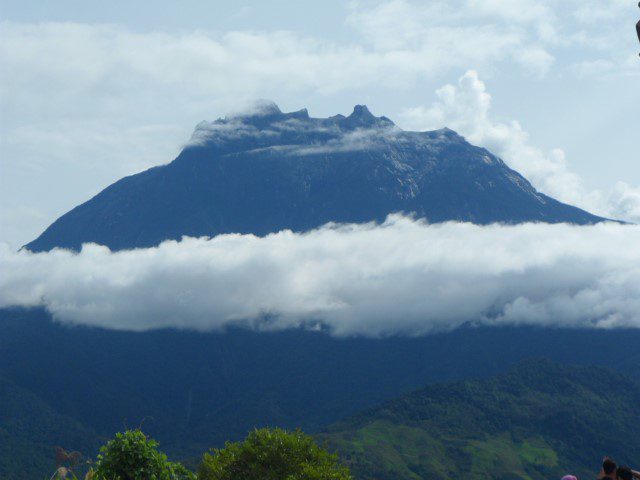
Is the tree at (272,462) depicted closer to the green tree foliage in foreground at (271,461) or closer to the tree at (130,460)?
the green tree foliage in foreground at (271,461)

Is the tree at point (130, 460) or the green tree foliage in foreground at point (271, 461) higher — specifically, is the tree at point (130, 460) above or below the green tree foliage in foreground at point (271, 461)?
above

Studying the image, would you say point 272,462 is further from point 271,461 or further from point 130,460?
point 130,460

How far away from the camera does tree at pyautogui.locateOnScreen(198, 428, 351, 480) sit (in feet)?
219

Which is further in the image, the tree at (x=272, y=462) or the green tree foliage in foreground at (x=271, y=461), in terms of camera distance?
the tree at (x=272, y=462)

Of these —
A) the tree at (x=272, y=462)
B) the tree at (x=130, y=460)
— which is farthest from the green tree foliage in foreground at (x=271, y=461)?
the tree at (x=130, y=460)

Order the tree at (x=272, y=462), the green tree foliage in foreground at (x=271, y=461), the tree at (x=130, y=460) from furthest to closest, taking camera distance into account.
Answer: the tree at (x=272, y=462)
the green tree foliage in foreground at (x=271, y=461)
the tree at (x=130, y=460)

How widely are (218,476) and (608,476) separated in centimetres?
4789

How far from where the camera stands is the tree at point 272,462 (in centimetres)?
6675

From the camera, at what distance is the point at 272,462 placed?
68.1 m

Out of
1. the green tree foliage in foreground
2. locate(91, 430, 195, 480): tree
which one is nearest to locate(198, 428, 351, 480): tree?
the green tree foliage in foreground

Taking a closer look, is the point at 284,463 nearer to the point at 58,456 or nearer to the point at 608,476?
the point at 58,456

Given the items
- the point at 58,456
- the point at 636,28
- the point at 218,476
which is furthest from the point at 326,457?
the point at 636,28

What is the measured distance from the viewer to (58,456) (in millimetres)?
35969

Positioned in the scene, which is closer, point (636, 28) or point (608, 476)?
point (636, 28)
